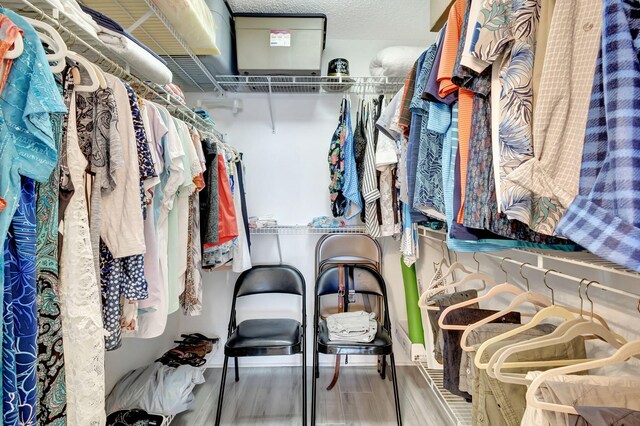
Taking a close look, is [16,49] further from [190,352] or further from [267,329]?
[190,352]

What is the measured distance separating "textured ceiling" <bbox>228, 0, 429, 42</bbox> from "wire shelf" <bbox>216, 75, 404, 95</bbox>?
39 centimetres

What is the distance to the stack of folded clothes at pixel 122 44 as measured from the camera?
0.94 metres

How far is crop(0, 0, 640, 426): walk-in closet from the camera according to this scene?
0.55 meters

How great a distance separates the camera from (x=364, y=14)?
82.0 inches

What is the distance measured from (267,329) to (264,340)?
14 cm

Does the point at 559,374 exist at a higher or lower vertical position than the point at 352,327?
higher

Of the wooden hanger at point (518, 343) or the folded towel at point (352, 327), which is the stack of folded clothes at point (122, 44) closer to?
the wooden hanger at point (518, 343)

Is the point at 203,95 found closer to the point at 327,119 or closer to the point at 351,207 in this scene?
the point at 327,119

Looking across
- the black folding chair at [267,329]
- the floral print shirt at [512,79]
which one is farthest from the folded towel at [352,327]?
the floral print shirt at [512,79]

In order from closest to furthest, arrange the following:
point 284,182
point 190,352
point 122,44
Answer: point 122,44 < point 190,352 < point 284,182

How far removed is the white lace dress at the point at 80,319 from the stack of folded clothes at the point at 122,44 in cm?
41

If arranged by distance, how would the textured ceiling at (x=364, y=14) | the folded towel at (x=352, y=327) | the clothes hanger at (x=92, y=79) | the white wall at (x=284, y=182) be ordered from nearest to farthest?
the clothes hanger at (x=92, y=79), the folded towel at (x=352, y=327), the textured ceiling at (x=364, y=14), the white wall at (x=284, y=182)

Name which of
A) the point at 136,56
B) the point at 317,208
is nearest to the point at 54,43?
the point at 136,56

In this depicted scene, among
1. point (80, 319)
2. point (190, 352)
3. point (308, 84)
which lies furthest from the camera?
point (308, 84)
